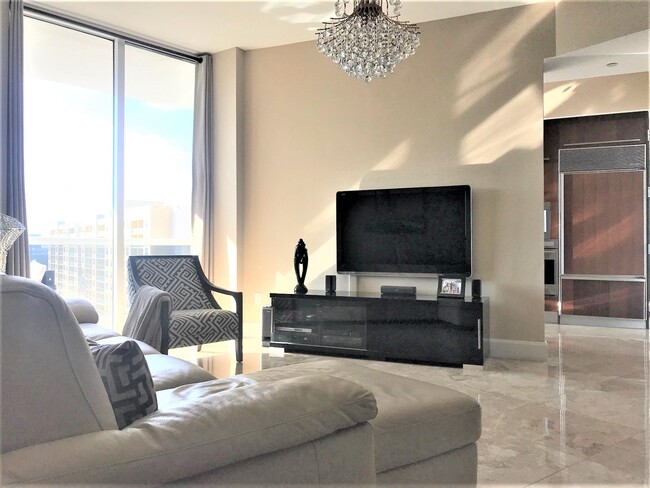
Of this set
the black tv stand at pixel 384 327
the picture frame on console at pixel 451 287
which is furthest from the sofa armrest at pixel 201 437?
the picture frame on console at pixel 451 287

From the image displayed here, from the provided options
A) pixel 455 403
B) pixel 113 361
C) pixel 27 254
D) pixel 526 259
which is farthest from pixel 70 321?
pixel 526 259

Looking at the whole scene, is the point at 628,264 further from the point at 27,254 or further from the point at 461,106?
the point at 27,254

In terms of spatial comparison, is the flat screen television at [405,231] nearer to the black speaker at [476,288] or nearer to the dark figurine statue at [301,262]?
the black speaker at [476,288]

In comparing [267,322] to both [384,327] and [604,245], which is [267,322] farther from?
[604,245]

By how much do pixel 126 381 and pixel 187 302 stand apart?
11.0ft

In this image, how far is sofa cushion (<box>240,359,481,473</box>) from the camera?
1593mm

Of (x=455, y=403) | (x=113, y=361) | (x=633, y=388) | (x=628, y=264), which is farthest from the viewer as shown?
(x=628, y=264)

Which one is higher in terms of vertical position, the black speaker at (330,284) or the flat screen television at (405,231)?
the flat screen television at (405,231)

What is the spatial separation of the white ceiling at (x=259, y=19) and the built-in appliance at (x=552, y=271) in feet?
7.71

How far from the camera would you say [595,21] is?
402 centimetres

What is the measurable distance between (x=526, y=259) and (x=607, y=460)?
2.30m

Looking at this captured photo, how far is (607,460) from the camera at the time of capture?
2389 mm

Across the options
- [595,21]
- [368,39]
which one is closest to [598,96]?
[595,21]

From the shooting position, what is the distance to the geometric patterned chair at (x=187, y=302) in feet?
12.8
